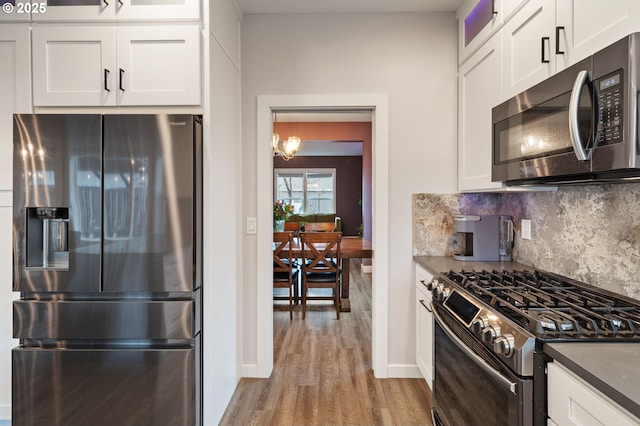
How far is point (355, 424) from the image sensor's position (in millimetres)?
2090

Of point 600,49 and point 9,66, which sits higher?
point 9,66

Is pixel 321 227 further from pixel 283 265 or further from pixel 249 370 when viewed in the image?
pixel 249 370

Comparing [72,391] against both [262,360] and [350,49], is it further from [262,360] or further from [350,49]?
[350,49]

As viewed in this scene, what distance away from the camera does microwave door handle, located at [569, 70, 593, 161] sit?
3.68ft

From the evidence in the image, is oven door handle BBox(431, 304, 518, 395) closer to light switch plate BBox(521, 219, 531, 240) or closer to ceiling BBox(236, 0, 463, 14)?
light switch plate BBox(521, 219, 531, 240)

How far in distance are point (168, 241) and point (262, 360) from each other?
1332mm

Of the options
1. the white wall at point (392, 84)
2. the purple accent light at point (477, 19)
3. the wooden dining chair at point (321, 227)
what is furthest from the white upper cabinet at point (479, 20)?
the wooden dining chair at point (321, 227)

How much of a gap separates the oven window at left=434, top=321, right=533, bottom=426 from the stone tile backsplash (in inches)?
27.9

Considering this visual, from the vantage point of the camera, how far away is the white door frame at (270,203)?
8.57 ft

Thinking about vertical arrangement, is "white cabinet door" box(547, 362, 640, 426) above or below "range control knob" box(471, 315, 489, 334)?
below

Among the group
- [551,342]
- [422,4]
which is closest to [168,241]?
[551,342]

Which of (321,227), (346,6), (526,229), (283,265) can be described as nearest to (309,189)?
(321,227)

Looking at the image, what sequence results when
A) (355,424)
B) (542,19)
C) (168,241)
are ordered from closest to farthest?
(542,19)
(168,241)
(355,424)

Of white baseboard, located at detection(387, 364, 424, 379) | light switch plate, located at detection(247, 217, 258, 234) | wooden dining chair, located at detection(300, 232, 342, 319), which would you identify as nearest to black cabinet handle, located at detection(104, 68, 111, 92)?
light switch plate, located at detection(247, 217, 258, 234)
